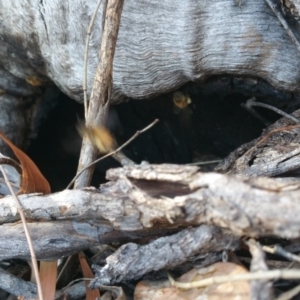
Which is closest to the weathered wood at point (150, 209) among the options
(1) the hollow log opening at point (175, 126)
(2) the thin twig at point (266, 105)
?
(2) the thin twig at point (266, 105)

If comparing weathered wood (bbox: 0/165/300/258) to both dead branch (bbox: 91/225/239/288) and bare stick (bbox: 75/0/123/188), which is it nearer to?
dead branch (bbox: 91/225/239/288)

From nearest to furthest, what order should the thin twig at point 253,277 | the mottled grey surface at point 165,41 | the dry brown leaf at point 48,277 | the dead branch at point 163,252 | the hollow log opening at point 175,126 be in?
the thin twig at point 253,277 < the dead branch at point 163,252 < the dry brown leaf at point 48,277 < the mottled grey surface at point 165,41 < the hollow log opening at point 175,126

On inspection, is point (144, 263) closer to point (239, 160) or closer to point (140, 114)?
point (239, 160)

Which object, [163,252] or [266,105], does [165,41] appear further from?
[163,252]

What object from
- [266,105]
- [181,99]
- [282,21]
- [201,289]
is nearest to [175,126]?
[181,99]

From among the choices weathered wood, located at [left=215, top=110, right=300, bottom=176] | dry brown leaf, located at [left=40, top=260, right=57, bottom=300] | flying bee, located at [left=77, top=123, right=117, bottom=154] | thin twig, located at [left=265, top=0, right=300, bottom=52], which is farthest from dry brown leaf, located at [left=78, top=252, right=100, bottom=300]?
thin twig, located at [left=265, top=0, right=300, bottom=52]

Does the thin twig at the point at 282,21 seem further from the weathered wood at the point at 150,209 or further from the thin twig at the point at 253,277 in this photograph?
the thin twig at the point at 253,277
